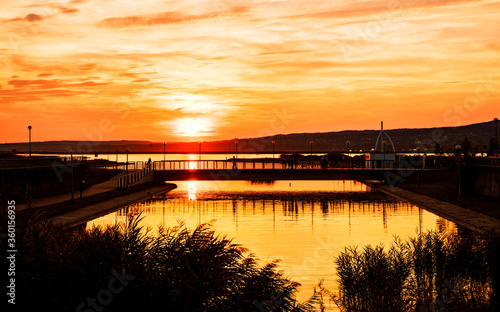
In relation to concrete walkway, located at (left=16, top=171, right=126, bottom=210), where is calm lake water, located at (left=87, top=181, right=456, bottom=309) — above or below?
below

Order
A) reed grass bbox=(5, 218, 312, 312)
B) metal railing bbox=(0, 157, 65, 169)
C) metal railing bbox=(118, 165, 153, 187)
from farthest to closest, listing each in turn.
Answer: metal railing bbox=(118, 165, 153, 187)
metal railing bbox=(0, 157, 65, 169)
reed grass bbox=(5, 218, 312, 312)

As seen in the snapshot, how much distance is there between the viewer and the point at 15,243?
17.9 metres

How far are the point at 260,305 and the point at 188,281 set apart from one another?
207 centimetres

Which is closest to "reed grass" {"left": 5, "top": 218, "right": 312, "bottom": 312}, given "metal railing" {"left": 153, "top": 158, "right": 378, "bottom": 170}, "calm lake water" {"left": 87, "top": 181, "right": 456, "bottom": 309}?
"calm lake water" {"left": 87, "top": 181, "right": 456, "bottom": 309}

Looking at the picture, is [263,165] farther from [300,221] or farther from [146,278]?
[146,278]

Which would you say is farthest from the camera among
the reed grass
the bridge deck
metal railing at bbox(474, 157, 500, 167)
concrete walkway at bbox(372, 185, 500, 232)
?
the bridge deck

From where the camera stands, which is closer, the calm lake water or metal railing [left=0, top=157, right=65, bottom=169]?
the calm lake water

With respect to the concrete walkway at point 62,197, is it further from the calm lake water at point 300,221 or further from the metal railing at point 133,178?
the calm lake water at point 300,221

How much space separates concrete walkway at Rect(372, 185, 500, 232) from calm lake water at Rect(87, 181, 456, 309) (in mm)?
990

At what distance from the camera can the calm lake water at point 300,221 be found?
32.3 m

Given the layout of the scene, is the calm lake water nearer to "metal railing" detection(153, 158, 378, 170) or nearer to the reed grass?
the reed grass

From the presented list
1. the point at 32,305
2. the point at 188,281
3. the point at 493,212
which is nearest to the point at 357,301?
the point at 188,281

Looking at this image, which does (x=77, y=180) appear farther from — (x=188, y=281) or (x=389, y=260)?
(x=188, y=281)

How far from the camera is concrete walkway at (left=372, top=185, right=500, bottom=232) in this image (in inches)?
1636
